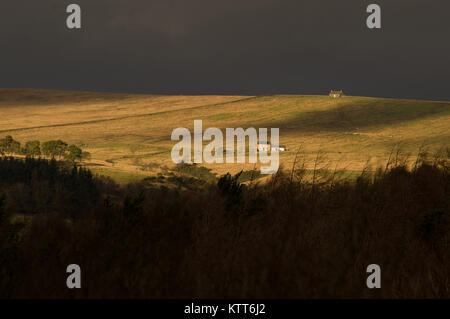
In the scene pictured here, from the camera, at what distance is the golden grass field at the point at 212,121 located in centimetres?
8438

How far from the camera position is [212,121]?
117 metres

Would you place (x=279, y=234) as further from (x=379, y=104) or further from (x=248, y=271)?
(x=379, y=104)

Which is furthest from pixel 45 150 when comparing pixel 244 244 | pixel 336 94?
pixel 336 94

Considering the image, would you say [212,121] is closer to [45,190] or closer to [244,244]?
[45,190]

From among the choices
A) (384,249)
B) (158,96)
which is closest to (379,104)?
(158,96)

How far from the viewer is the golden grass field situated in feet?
277

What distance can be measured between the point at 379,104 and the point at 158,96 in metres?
70.6

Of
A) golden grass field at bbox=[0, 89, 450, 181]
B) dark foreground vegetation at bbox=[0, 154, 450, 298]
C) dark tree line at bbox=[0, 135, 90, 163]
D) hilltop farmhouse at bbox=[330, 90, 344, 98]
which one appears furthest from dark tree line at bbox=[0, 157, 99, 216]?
hilltop farmhouse at bbox=[330, 90, 344, 98]

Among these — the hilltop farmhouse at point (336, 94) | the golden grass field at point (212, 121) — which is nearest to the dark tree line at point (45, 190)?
the golden grass field at point (212, 121)

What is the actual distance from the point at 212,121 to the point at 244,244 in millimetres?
111264

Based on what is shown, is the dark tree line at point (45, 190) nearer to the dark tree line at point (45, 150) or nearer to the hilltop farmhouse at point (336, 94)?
the dark tree line at point (45, 150)

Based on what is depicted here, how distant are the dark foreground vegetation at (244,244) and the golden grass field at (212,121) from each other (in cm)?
5362

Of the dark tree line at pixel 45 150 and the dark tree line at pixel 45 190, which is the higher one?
the dark tree line at pixel 45 150

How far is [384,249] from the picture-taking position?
6.79 meters
